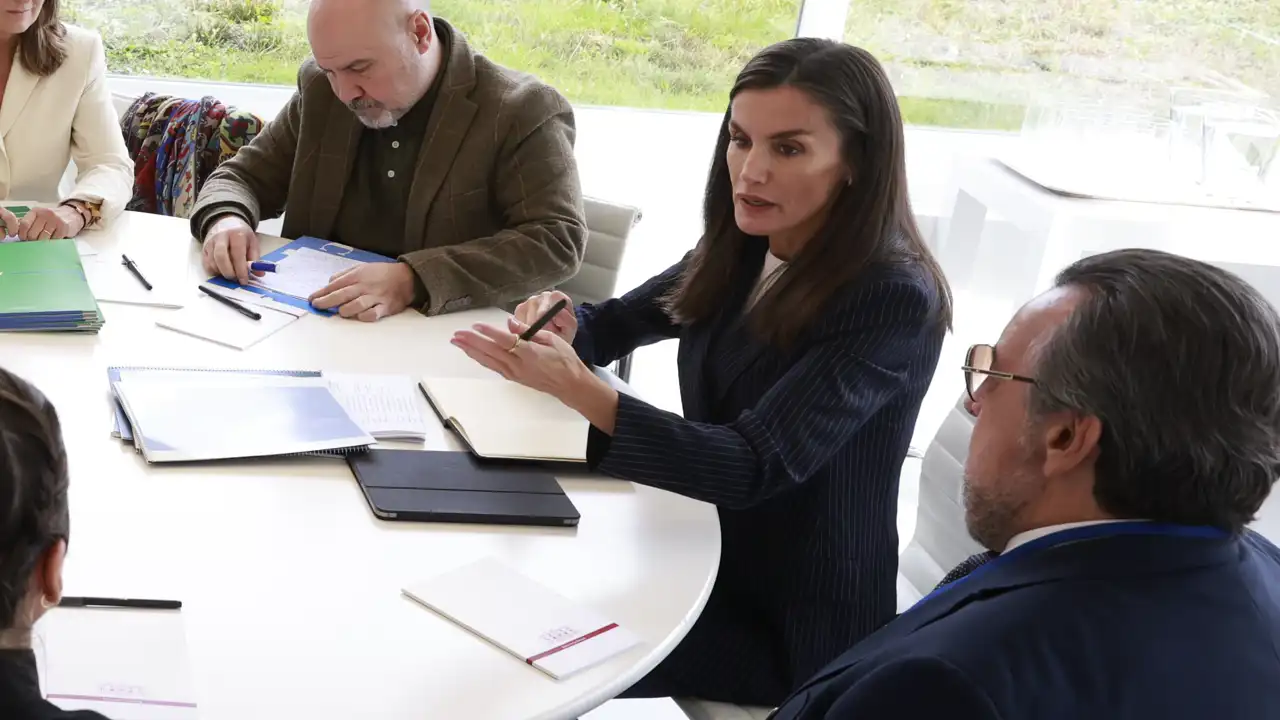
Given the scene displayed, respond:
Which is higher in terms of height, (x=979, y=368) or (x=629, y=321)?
(x=979, y=368)

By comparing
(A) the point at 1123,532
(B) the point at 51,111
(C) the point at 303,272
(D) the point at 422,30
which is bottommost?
(C) the point at 303,272

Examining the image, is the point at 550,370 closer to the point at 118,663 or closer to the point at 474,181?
the point at 118,663

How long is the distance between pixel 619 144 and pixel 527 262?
5.94 ft

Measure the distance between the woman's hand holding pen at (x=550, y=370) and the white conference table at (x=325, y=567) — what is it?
11 cm

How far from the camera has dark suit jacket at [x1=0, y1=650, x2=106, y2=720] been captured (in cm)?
81

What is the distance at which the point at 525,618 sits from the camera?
1279 mm

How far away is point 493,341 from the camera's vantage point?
5.35 ft

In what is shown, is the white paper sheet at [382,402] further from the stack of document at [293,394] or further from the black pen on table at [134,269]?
the black pen on table at [134,269]

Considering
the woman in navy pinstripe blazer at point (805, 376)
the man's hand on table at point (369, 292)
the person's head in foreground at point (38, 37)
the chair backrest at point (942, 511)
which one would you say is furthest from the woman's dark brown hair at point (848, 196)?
the person's head in foreground at point (38, 37)

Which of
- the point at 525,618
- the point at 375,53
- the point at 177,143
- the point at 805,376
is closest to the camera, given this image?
the point at 525,618

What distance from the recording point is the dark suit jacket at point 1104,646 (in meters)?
0.91

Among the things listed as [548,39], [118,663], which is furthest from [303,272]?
[548,39]

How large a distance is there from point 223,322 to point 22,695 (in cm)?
125

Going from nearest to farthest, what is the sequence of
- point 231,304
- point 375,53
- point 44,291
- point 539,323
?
point 539,323 → point 44,291 → point 231,304 → point 375,53
